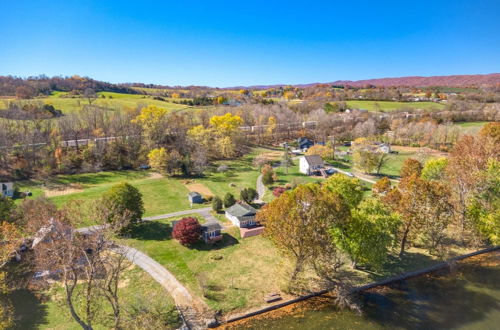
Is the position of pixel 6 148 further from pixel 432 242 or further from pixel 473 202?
pixel 473 202

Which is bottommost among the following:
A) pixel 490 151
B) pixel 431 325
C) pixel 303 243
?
pixel 431 325

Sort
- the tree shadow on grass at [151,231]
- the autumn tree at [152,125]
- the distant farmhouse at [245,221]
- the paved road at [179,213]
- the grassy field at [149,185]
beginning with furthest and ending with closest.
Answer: the autumn tree at [152,125]
the grassy field at [149,185]
the paved road at [179,213]
the distant farmhouse at [245,221]
the tree shadow on grass at [151,231]

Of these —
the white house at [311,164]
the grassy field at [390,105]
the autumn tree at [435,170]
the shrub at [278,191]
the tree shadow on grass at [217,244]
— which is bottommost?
the tree shadow on grass at [217,244]

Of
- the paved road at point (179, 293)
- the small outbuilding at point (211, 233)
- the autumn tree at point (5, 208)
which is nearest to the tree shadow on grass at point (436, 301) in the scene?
the paved road at point (179, 293)

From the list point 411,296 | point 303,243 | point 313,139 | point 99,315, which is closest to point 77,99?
point 313,139

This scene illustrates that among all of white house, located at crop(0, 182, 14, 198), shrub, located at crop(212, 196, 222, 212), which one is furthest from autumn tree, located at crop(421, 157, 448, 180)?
white house, located at crop(0, 182, 14, 198)

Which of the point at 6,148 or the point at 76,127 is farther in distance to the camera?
the point at 76,127

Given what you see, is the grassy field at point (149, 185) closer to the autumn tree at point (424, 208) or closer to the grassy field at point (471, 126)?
the autumn tree at point (424, 208)
